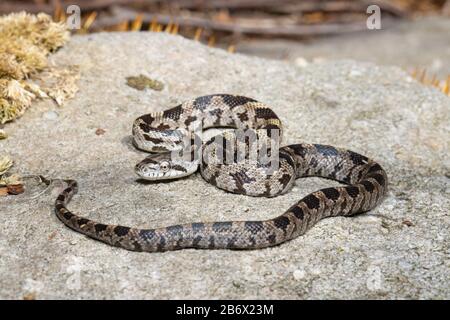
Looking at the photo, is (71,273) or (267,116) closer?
(71,273)

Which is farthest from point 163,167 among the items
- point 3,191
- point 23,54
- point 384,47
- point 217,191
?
point 384,47

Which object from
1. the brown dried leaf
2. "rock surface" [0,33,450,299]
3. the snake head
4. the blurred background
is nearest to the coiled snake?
the snake head

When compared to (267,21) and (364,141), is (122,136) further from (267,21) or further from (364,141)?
(267,21)

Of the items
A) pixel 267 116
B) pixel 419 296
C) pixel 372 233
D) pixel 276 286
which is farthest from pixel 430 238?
pixel 267 116

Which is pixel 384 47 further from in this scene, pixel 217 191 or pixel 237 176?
pixel 217 191

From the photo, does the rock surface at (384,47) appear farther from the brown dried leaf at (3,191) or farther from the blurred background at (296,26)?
the brown dried leaf at (3,191)

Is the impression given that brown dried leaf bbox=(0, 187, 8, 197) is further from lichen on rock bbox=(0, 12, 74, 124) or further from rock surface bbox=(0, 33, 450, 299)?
lichen on rock bbox=(0, 12, 74, 124)
